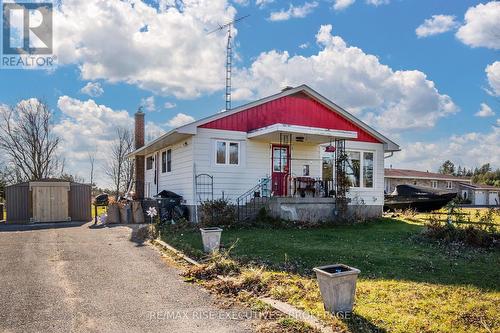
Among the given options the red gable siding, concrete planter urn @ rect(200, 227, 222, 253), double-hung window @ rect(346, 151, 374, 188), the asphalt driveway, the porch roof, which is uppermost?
the red gable siding

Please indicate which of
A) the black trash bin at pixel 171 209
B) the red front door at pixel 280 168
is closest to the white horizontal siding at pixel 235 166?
the red front door at pixel 280 168

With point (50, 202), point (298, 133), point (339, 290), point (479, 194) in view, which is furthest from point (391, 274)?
point (479, 194)

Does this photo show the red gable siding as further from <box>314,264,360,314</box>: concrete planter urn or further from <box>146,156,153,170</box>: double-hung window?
<box>314,264,360,314</box>: concrete planter urn

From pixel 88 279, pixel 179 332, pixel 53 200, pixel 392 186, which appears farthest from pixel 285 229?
pixel 392 186

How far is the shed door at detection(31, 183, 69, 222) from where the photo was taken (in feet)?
61.3

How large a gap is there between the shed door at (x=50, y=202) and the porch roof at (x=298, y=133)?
10.2m

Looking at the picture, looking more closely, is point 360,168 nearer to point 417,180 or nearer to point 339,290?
point 339,290

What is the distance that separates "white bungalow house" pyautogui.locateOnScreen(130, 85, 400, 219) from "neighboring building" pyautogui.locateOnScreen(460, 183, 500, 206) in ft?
113

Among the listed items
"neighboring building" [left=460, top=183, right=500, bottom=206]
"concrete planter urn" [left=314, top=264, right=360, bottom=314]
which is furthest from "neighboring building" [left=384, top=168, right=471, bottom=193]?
"concrete planter urn" [left=314, top=264, right=360, bottom=314]

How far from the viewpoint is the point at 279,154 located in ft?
53.7

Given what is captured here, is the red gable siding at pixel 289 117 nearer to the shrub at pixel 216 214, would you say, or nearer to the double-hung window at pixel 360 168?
the double-hung window at pixel 360 168

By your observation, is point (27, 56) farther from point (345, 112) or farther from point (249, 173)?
point (345, 112)

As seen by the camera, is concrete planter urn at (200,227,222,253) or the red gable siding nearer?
concrete planter urn at (200,227,222,253)

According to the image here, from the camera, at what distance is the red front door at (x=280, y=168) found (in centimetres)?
1620
